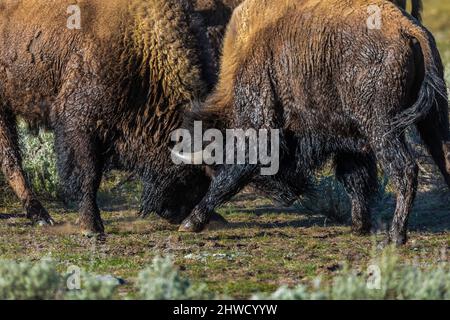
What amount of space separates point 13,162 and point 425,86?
170 inches

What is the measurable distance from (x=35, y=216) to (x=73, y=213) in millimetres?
853

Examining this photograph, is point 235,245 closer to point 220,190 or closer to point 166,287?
point 220,190

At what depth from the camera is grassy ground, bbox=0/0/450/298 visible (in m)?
8.05

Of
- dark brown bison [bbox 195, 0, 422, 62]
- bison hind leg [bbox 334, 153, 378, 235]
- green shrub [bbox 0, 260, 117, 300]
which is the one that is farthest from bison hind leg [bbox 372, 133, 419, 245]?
green shrub [bbox 0, 260, 117, 300]

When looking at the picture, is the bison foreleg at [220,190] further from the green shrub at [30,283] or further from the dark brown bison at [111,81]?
Result: the green shrub at [30,283]


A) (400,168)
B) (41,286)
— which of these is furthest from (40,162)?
(41,286)

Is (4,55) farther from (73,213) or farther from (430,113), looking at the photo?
(430,113)

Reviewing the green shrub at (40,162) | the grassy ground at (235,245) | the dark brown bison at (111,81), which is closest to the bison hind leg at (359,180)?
the grassy ground at (235,245)

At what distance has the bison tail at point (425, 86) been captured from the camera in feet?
28.2

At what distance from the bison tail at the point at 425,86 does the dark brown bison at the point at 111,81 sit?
6.96ft

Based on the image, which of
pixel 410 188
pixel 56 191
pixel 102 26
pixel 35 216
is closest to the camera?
pixel 410 188

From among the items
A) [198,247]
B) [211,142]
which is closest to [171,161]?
[211,142]

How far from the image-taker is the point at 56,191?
1202 centimetres

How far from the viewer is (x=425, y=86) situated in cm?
873
